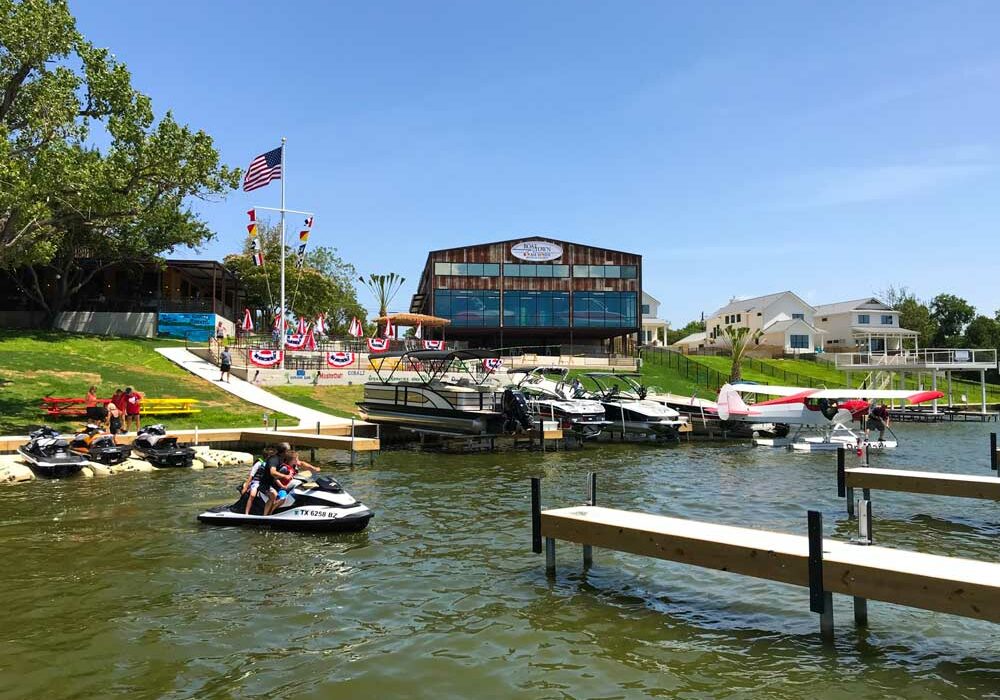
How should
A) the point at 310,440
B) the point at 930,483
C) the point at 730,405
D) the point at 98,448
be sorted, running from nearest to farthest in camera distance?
the point at 930,483 < the point at 98,448 < the point at 310,440 < the point at 730,405

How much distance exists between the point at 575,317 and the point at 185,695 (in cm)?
6546

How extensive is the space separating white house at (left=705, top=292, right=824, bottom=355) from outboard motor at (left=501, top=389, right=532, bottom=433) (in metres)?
64.2

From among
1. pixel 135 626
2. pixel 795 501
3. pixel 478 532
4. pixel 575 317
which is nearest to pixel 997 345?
pixel 575 317

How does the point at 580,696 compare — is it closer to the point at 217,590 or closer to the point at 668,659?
the point at 668,659

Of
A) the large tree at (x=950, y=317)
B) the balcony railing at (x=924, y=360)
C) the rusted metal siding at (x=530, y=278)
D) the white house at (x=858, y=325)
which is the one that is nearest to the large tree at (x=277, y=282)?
the rusted metal siding at (x=530, y=278)

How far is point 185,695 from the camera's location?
6723 mm

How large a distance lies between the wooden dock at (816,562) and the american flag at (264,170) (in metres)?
35.8

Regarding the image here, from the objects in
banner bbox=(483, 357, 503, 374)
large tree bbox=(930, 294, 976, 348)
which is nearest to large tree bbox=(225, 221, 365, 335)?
banner bbox=(483, 357, 503, 374)

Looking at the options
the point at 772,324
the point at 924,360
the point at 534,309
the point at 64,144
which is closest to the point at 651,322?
the point at 772,324

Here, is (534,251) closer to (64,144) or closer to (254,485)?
(64,144)

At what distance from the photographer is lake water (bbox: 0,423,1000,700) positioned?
7.11m

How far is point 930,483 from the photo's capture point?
1466 cm

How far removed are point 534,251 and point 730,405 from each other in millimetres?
40491

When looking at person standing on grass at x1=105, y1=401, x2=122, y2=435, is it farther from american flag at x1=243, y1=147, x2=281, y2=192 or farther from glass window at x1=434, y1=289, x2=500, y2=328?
glass window at x1=434, y1=289, x2=500, y2=328
